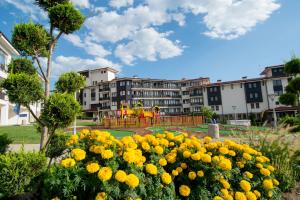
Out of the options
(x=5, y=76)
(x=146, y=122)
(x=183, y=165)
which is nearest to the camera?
(x=183, y=165)

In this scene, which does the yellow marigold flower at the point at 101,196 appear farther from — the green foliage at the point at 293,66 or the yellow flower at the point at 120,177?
the green foliage at the point at 293,66

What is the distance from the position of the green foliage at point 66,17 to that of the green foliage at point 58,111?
2621 mm

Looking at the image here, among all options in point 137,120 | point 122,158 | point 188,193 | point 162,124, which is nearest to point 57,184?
point 122,158

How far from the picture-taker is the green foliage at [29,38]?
6004 mm

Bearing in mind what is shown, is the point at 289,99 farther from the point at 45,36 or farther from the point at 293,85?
the point at 45,36

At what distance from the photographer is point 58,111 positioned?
5023 millimetres

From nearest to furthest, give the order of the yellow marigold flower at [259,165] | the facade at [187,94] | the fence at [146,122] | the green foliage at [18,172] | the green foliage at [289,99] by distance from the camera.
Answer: the green foliage at [18,172] < the yellow marigold flower at [259,165] < the green foliage at [289,99] < the fence at [146,122] < the facade at [187,94]

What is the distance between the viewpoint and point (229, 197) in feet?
12.0

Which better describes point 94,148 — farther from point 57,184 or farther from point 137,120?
point 137,120

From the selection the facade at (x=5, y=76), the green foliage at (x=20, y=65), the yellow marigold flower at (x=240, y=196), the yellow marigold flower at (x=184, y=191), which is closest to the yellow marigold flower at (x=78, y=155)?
the yellow marigold flower at (x=184, y=191)

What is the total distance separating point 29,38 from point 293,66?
15.4 meters

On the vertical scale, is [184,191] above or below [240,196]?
above

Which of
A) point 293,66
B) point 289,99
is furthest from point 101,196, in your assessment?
point 293,66

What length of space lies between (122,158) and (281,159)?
4.27 m
